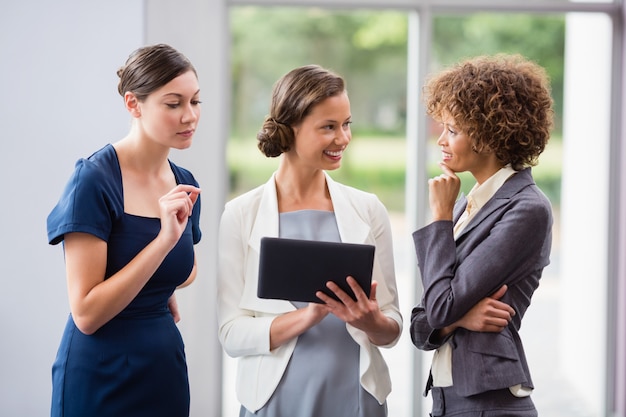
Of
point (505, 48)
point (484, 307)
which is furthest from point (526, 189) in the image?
point (505, 48)

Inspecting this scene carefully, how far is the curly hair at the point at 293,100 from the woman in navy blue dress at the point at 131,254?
26 cm

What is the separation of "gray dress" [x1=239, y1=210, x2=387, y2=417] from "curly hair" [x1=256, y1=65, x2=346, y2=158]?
539 mm

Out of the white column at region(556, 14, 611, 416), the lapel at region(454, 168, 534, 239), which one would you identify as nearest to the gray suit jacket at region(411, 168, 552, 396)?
the lapel at region(454, 168, 534, 239)

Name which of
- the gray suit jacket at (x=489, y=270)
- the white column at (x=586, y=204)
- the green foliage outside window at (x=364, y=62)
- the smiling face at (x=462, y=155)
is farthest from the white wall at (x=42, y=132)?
the green foliage outside window at (x=364, y=62)

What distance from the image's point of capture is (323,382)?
6.61ft

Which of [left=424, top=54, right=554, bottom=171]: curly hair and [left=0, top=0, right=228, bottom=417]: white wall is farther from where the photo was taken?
[left=0, top=0, right=228, bottom=417]: white wall

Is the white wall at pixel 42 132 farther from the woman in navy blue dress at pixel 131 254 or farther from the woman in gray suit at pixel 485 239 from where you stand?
the woman in gray suit at pixel 485 239

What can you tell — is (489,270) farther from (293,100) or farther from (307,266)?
(293,100)

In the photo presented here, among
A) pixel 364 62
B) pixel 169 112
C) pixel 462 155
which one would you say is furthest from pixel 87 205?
pixel 364 62

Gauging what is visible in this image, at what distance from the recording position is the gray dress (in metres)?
→ 2.02

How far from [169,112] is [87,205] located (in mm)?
318

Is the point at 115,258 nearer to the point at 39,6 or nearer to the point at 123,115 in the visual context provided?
the point at 123,115

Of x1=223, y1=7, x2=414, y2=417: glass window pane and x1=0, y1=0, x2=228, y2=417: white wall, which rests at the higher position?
x1=223, y1=7, x2=414, y2=417: glass window pane

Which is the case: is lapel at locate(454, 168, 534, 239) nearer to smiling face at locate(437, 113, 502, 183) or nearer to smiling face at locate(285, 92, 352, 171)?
smiling face at locate(437, 113, 502, 183)
